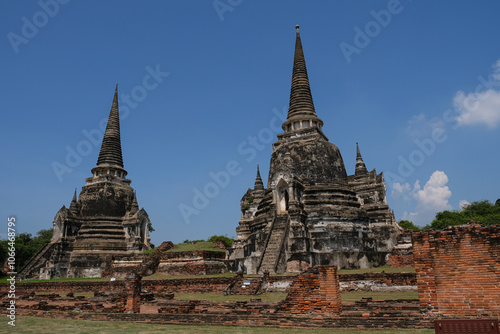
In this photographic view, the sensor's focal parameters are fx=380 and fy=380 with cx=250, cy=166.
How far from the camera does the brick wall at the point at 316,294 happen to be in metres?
9.77

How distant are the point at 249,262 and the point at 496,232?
53.7ft

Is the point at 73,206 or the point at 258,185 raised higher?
the point at 258,185

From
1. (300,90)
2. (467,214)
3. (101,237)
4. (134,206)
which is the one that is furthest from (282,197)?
(467,214)

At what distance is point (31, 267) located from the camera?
105 feet

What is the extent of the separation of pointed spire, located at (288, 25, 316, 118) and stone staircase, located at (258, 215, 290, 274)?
373 inches

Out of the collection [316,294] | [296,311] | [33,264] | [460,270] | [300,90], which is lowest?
[296,311]

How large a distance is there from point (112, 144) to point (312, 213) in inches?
949

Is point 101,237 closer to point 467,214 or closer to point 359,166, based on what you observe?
point 359,166

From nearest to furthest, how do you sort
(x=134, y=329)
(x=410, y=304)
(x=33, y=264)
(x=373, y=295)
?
(x=134, y=329), (x=410, y=304), (x=373, y=295), (x=33, y=264)

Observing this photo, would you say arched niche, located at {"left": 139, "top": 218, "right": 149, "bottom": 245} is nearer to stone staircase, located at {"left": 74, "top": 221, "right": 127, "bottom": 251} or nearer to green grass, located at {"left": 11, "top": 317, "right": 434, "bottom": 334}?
stone staircase, located at {"left": 74, "top": 221, "right": 127, "bottom": 251}

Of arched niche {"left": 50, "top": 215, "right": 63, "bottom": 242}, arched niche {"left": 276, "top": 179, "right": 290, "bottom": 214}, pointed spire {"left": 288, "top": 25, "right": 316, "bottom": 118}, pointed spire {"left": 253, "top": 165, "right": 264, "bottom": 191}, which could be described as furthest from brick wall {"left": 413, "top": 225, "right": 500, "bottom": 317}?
arched niche {"left": 50, "top": 215, "right": 63, "bottom": 242}

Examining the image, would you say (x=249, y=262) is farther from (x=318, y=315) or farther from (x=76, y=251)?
(x=76, y=251)

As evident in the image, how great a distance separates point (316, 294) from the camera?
33.0 feet

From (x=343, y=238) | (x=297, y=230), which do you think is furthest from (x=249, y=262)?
(x=343, y=238)
